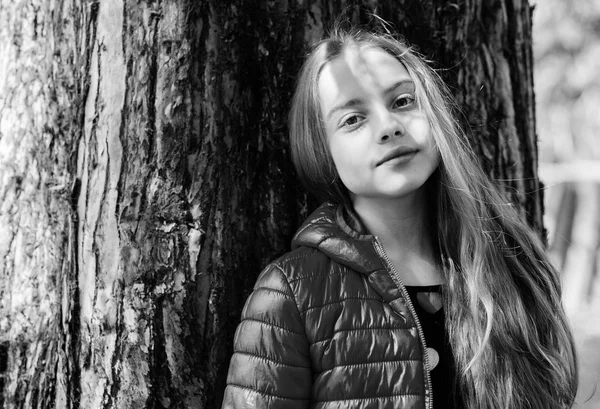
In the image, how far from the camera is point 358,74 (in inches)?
81.6

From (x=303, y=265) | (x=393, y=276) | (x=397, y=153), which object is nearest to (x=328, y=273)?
(x=303, y=265)

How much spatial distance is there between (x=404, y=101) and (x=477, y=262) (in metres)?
0.54

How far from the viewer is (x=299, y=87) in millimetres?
2203

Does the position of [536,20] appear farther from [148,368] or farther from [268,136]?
[148,368]

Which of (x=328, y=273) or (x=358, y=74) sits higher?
(x=358, y=74)

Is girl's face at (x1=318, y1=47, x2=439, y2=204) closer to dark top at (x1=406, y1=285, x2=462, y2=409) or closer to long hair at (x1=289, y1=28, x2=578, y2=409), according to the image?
long hair at (x1=289, y1=28, x2=578, y2=409)

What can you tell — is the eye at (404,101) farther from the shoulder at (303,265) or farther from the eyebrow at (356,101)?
the shoulder at (303,265)

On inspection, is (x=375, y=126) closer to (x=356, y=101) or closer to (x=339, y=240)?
(x=356, y=101)

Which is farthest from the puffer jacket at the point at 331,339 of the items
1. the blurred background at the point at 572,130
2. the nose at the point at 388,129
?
the blurred background at the point at 572,130

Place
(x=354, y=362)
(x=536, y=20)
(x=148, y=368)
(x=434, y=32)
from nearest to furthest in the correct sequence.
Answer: (x=354, y=362) < (x=148, y=368) < (x=434, y=32) < (x=536, y=20)

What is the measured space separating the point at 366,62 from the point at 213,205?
2.06 feet

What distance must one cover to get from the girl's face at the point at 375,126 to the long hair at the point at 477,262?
43mm

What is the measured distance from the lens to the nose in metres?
1.98

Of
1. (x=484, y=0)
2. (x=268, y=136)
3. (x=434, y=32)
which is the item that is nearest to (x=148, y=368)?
(x=268, y=136)
